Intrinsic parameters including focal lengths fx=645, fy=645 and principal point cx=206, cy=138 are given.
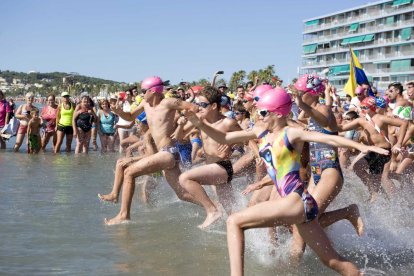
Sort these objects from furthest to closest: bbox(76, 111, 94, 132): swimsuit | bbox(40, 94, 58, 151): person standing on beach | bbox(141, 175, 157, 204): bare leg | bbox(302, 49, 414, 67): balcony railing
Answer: bbox(302, 49, 414, 67): balcony railing, bbox(40, 94, 58, 151): person standing on beach, bbox(76, 111, 94, 132): swimsuit, bbox(141, 175, 157, 204): bare leg

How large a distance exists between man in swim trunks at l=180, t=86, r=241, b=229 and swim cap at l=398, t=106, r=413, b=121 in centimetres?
399

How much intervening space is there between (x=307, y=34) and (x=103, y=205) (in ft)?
380

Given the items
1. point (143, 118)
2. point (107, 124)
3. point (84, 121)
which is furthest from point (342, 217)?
point (107, 124)

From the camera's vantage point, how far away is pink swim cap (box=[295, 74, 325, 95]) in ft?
21.1

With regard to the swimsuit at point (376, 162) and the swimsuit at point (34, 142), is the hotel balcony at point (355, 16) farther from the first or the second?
the swimsuit at point (376, 162)

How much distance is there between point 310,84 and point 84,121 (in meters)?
12.1

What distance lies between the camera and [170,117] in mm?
7957

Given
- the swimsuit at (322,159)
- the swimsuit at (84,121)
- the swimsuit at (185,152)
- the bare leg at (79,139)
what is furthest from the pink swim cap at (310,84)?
the bare leg at (79,139)

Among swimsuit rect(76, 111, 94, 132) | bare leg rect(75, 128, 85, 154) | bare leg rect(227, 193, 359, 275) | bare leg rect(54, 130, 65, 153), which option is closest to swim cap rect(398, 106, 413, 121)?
bare leg rect(227, 193, 359, 275)

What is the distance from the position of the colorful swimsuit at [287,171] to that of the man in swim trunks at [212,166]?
8.83ft

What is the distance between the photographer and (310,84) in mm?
6422

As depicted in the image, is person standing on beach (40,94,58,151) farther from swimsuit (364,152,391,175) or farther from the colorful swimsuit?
the colorful swimsuit

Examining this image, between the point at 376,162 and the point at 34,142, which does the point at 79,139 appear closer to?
the point at 34,142

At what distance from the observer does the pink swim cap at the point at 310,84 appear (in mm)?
6421
